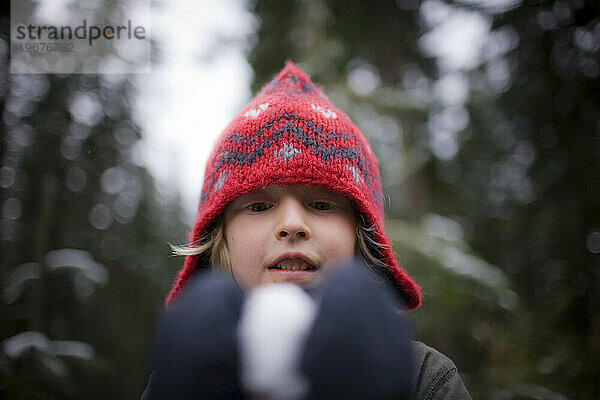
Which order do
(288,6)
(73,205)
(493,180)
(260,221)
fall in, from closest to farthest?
(260,221)
(73,205)
(288,6)
(493,180)

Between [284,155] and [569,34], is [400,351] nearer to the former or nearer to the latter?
[284,155]

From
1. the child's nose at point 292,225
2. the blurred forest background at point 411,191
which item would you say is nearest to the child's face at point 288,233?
the child's nose at point 292,225

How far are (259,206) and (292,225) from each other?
0.12 metres

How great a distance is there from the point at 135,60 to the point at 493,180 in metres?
1.79

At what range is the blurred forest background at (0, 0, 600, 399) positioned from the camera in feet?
5.89

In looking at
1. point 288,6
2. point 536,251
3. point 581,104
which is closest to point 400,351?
point 581,104

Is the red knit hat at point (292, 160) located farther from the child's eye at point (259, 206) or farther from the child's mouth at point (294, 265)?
the child's mouth at point (294, 265)

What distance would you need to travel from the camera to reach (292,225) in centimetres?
76

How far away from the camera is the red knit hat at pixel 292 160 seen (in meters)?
0.84

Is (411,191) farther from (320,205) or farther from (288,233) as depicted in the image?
(288,233)

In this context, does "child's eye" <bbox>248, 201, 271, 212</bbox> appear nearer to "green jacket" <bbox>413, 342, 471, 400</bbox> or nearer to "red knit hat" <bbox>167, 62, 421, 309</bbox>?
"red knit hat" <bbox>167, 62, 421, 309</bbox>

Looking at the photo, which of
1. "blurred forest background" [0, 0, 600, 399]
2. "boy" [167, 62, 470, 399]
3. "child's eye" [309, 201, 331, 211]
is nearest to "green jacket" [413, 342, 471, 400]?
"boy" [167, 62, 470, 399]

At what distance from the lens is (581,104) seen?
6.02 feet

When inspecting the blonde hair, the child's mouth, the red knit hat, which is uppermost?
the red knit hat
